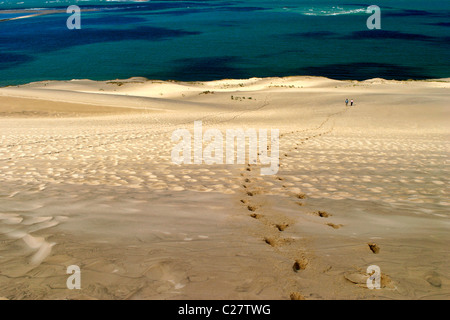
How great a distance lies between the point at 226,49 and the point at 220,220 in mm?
56733

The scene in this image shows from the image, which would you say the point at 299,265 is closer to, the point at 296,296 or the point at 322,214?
the point at 296,296

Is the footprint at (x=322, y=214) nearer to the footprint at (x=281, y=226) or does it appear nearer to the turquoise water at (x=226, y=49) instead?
the footprint at (x=281, y=226)

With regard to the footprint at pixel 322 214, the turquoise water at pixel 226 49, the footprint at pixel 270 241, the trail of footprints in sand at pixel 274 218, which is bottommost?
the footprint at pixel 322 214

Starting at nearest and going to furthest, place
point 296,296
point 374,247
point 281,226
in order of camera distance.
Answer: point 296,296, point 374,247, point 281,226

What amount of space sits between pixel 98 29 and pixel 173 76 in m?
50.7

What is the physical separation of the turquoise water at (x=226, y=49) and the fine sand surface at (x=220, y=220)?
113 ft

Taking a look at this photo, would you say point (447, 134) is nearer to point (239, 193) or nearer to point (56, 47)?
point (239, 193)

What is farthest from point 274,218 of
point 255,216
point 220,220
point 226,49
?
point 226,49

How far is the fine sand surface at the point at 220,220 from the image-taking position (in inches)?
123

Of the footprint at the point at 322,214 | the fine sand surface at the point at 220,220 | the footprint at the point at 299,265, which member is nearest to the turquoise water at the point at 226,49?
the fine sand surface at the point at 220,220

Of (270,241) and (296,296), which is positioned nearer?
(296,296)

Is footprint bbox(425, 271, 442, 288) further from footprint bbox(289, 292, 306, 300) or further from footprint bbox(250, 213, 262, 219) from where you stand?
footprint bbox(250, 213, 262, 219)

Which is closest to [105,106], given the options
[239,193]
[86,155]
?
[86,155]

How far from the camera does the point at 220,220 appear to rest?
4707 mm
